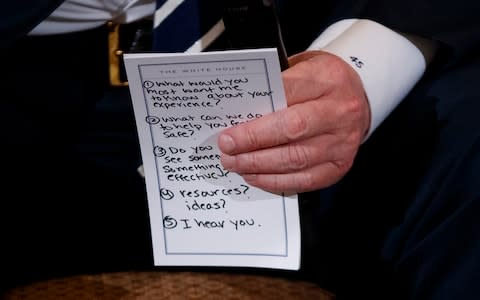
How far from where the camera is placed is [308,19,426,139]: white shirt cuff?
54 centimetres

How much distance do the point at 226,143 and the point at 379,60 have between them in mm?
208

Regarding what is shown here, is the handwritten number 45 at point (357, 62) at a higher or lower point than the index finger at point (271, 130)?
higher

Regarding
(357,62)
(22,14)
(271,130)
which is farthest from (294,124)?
(22,14)

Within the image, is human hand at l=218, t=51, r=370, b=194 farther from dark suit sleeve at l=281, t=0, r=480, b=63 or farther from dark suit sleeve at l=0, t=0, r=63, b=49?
dark suit sleeve at l=0, t=0, r=63, b=49

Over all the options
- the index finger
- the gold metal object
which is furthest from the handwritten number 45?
the gold metal object

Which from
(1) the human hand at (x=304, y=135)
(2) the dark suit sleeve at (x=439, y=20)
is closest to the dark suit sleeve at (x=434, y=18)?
(2) the dark suit sleeve at (x=439, y=20)

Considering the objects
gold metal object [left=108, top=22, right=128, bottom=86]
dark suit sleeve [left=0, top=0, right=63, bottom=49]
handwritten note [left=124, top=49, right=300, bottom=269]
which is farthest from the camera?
gold metal object [left=108, top=22, right=128, bottom=86]

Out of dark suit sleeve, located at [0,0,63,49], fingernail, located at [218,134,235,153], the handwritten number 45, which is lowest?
fingernail, located at [218,134,235,153]

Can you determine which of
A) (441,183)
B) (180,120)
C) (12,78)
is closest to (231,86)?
(180,120)

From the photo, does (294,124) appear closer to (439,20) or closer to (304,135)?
(304,135)

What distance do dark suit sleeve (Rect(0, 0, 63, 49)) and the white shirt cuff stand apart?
0.26 metres

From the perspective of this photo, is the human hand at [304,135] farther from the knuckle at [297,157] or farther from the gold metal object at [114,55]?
the gold metal object at [114,55]

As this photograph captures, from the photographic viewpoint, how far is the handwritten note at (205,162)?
0.39 meters

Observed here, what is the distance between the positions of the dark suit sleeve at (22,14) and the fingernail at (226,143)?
224mm
